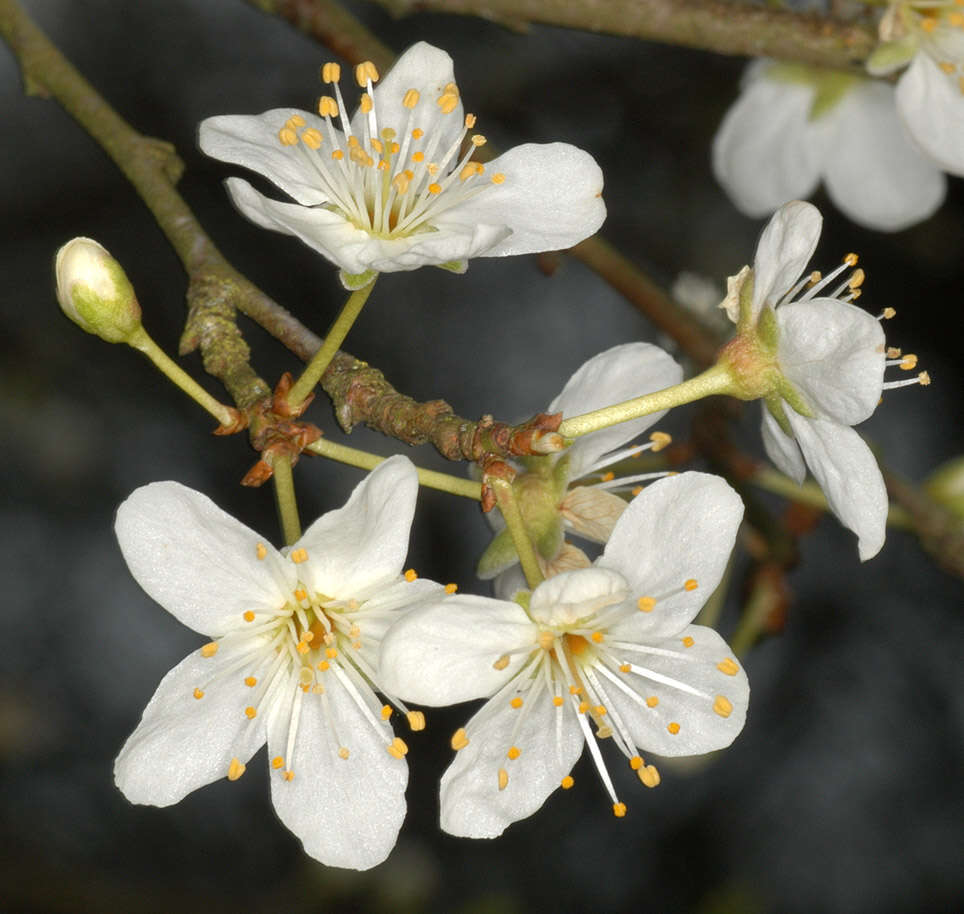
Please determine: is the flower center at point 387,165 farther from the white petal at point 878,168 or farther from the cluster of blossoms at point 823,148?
the white petal at point 878,168

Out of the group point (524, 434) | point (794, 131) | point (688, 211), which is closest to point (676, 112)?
point (688, 211)

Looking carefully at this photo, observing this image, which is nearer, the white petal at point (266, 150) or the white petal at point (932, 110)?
the white petal at point (266, 150)

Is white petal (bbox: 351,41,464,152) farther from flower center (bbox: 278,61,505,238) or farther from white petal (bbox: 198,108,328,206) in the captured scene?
white petal (bbox: 198,108,328,206)

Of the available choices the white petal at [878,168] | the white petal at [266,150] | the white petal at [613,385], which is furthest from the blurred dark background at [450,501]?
the white petal at [266,150]

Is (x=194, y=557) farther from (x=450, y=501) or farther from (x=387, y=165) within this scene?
(x=450, y=501)

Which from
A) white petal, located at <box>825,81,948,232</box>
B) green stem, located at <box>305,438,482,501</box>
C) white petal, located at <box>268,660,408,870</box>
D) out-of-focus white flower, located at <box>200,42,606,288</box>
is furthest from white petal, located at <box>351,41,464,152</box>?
white petal, located at <box>825,81,948,232</box>

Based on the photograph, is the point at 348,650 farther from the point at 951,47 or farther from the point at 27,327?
the point at 27,327

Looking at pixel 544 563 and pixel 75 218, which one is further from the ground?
pixel 544 563
